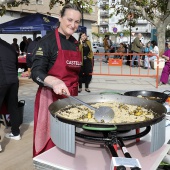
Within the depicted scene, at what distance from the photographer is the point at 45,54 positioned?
2131 millimetres

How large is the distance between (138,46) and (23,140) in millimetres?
11217

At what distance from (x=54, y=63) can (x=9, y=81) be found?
176 cm

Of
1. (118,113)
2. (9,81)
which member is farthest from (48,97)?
(9,81)

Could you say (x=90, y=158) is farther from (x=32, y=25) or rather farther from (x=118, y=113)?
(x=32, y=25)

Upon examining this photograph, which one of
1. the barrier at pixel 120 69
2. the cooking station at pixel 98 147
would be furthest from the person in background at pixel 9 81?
the barrier at pixel 120 69

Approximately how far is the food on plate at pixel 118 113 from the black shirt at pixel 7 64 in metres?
1.95

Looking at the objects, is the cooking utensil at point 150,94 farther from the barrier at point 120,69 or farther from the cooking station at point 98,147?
the barrier at point 120,69

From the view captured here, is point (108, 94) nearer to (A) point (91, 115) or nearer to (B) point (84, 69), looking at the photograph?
(A) point (91, 115)

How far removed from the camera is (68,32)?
2.18m

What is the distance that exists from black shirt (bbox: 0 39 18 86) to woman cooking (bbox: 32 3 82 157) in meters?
1.55

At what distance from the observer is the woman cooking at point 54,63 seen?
2.11m

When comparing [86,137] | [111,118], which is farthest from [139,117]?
[86,137]

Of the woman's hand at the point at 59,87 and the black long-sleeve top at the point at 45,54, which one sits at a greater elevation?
the black long-sleeve top at the point at 45,54

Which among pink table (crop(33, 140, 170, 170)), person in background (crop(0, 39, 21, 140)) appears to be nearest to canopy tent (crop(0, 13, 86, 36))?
person in background (crop(0, 39, 21, 140))
